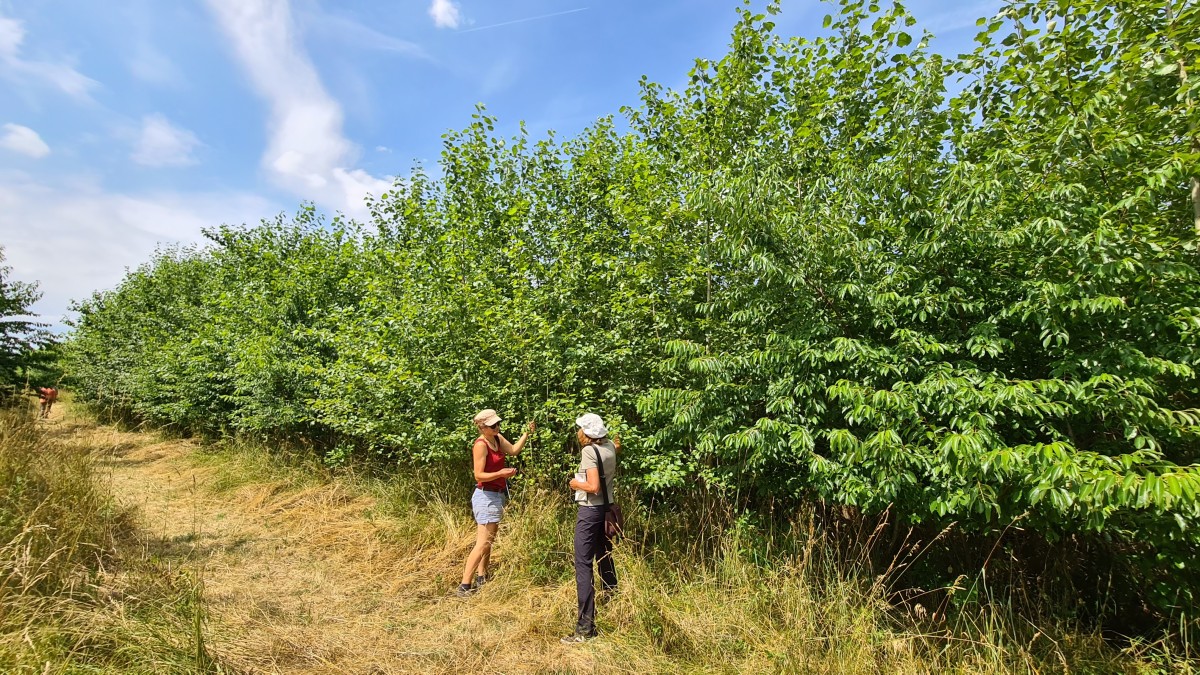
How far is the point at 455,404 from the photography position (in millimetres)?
6457

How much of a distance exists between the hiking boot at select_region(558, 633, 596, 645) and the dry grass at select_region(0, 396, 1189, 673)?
103 mm

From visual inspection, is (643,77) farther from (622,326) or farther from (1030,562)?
(1030,562)

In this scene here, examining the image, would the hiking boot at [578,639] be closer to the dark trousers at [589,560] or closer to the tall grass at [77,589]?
the dark trousers at [589,560]

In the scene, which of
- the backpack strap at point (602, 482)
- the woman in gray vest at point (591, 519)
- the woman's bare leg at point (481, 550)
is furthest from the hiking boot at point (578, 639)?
the woman's bare leg at point (481, 550)

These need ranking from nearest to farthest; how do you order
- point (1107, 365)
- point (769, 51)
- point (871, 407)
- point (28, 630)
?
1. point (28, 630)
2. point (1107, 365)
3. point (871, 407)
4. point (769, 51)

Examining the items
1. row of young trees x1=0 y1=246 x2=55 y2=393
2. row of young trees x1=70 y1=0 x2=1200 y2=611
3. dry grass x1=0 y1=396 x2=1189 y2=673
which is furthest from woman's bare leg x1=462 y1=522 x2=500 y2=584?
row of young trees x1=0 y1=246 x2=55 y2=393

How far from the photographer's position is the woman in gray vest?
13.7 feet

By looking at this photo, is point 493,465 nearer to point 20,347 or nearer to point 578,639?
point 578,639

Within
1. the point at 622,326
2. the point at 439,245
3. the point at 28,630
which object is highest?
the point at 439,245

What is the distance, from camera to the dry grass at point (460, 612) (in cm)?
328

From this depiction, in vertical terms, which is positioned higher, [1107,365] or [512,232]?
[512,232]

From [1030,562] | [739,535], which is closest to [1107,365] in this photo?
[1030,562]

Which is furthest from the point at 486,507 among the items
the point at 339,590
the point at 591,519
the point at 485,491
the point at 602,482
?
the point at 339,590

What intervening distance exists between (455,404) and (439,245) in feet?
8.15
